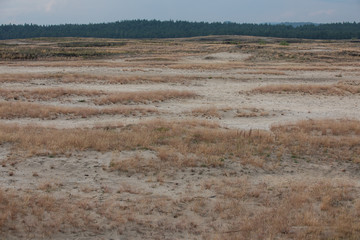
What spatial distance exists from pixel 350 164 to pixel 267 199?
4.43m

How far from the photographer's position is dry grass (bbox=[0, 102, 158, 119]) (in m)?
17.5

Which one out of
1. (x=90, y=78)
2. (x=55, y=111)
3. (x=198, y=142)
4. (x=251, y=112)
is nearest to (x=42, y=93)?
(x=55, y=111)

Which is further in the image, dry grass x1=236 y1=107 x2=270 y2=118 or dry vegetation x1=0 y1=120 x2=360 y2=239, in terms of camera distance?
dry grass x1=236 y1=107 x2=270 y2=118

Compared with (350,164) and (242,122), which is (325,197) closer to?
(350,164)

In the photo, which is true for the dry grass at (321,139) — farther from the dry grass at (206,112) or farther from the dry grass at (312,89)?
the dry grass at (312,89)

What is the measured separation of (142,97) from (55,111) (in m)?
6.12

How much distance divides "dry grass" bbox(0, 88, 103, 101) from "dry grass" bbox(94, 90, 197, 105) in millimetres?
2099

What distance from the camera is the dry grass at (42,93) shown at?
22194mm

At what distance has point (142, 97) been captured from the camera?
2258cm

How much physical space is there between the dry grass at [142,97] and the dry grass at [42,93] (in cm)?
210

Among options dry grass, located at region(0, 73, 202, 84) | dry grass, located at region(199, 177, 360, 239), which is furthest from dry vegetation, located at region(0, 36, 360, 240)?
dry grass, located at region(0, 73, 202, 84)

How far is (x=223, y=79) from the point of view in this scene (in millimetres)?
32906

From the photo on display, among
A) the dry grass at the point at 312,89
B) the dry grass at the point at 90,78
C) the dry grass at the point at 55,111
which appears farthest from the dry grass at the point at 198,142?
the dry grass at the point at 90,78

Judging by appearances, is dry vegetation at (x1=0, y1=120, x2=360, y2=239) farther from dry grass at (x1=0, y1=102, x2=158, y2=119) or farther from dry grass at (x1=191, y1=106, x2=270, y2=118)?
dry grass at (x1=191, y1=106, x2=270, y2=118)
